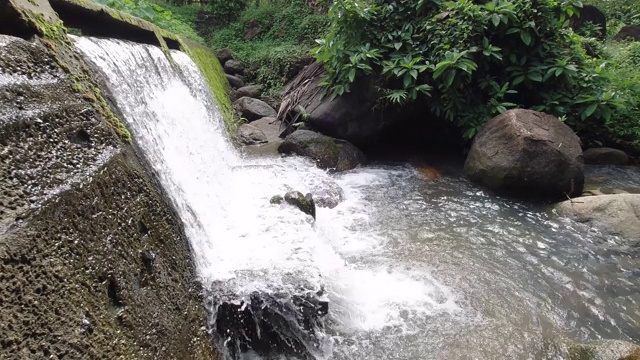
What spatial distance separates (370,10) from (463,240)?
4.81 m

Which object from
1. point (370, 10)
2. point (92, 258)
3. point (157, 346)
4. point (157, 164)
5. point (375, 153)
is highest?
point (370, 10)

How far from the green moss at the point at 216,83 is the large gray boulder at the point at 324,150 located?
1360 millimetres

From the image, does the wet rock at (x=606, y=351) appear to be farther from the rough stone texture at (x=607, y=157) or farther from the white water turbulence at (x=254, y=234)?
the rough stone texture at (x=607, y=157)

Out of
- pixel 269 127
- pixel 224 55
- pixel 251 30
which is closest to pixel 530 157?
pixel 269 127

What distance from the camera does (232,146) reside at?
6977mm

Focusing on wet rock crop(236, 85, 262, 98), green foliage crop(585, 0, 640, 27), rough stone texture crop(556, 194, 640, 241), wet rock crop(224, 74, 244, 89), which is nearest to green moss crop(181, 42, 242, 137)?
wet rock crop(236, 85, 262, 98)

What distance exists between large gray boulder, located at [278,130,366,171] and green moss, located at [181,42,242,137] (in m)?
1.36

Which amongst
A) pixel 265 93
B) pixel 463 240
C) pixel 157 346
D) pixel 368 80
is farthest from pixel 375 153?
pixel 157 346

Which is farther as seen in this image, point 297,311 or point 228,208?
point 228,208

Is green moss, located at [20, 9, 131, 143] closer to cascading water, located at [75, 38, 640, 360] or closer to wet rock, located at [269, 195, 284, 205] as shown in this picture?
cascading water, located at [75, 38, 640, 360]

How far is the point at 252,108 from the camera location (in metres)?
8.95

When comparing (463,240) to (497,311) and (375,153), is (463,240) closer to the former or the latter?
(497,311)

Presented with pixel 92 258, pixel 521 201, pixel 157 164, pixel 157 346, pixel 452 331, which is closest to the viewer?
pixel 92 258

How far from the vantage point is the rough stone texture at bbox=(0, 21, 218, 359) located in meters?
1.41
